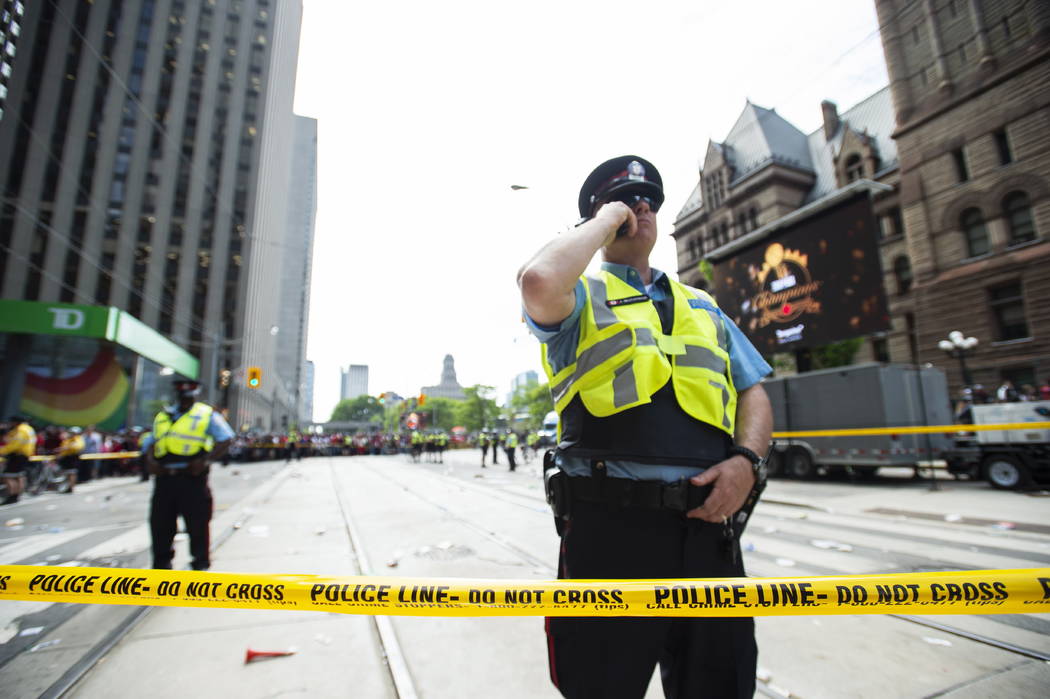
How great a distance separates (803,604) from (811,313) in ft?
51.6

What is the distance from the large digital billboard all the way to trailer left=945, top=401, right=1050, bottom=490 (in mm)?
3691

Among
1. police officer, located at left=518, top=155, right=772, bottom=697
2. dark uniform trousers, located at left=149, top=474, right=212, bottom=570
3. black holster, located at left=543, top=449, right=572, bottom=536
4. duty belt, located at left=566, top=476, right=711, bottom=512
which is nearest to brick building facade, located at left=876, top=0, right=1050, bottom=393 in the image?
police officer, located at left=518, top=155, right=772, bottom=697

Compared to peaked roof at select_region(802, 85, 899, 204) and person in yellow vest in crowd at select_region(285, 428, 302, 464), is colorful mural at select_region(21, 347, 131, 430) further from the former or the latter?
peaked roof at select_region(802, 85, 899, 204)

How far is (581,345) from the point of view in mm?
1486

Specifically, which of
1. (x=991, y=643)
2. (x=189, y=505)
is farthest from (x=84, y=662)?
(x=991, y=643)

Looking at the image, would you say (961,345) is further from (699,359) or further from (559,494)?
(559,494)

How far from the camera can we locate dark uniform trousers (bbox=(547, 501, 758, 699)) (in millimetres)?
1276

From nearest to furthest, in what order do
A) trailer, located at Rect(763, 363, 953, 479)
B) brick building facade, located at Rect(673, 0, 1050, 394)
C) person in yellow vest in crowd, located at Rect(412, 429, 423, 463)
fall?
brick building facade, located at Rect(673, 0, 1050, 394)
trailer, located at Rect(763, 363, 953, 479)
person in yellow vest in crowd, located at Rect(412, 429, 423, 463)

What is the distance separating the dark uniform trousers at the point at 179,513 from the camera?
4180 mm

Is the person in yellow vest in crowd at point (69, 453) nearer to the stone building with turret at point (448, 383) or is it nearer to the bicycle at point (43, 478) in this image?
the bicycle at point (43, 478)

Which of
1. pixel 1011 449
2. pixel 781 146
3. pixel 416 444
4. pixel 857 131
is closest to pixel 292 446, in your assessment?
pixel 416 444

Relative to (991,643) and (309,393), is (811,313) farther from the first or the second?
(309,393)

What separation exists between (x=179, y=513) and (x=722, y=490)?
16.1 ft

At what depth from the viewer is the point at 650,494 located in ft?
4.38
